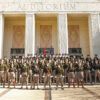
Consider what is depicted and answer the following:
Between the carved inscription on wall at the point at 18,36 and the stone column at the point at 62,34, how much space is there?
5.33 metres

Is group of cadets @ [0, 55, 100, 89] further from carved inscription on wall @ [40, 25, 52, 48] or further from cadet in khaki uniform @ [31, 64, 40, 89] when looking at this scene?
carved inscription on wall @ [40, 25, 52, 48]

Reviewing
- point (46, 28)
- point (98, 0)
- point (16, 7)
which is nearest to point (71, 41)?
point (46, 28)

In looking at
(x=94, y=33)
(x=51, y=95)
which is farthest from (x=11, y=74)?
(x=94, y=33)

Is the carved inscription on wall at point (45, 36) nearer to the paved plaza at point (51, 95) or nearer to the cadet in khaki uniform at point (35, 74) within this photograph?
the cadet in khaki uniform at point (35, 74)

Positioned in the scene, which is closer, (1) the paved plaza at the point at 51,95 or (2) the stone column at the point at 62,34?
(1) the paved plaza at the point at 51,95

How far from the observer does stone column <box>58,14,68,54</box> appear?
25.3 metres

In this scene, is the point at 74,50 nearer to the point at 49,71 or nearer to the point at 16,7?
the point at 16,7

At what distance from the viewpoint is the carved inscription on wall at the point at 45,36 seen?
95.7ft

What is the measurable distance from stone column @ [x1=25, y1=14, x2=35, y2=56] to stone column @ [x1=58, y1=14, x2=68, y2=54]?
109 inches

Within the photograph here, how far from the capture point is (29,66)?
53.1 feet

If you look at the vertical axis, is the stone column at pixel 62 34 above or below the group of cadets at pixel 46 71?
above

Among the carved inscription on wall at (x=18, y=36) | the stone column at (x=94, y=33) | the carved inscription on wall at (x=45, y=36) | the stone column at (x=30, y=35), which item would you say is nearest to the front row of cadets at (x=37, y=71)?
the stone column at (x=30, y=35)

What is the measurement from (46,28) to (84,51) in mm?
5299

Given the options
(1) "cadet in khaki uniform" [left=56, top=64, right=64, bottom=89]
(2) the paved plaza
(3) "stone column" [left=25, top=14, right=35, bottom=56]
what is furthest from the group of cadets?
(3) "stone column" [left=25, top=14, right=35, bottom=56]
